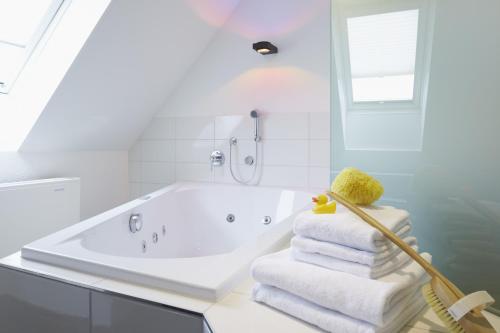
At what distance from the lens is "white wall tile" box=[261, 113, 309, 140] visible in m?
2.63

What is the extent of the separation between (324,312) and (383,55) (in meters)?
0.85

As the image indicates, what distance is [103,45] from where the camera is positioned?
2.21 meters

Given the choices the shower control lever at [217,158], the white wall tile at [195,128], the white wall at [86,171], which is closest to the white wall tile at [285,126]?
the shower control lever at [217,158]

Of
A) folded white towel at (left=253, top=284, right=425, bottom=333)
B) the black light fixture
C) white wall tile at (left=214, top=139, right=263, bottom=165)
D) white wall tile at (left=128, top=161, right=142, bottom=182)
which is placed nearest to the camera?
folded white towel at (left=253, top=284, right=425, bottom=333)

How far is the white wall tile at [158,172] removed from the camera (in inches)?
125

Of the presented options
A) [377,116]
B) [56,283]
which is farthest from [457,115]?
[56,283]

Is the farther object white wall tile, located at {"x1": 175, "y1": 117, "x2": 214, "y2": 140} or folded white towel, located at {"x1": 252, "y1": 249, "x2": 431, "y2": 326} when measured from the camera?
white wall tile, located at {"x1": 175, "y1": 117, "x2": 214, "y2": 140}

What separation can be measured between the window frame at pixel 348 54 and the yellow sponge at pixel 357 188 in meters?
0.30

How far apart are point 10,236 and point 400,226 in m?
2.12

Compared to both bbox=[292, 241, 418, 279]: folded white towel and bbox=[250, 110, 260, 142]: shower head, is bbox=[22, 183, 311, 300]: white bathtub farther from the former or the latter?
bbox=[250, 110, 260, 142]: shower head

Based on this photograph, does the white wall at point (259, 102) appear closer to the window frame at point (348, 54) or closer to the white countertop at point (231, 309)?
the window frame at point (348, 54)

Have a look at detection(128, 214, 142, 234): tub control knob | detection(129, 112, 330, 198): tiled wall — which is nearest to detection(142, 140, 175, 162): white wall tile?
detection(129, 112, 330, 198): tiled wall

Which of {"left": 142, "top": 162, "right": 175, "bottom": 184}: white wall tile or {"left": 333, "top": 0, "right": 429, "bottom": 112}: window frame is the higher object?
{"left": 333, "top": 0, "right": 429, "bottom": 112}: window frame

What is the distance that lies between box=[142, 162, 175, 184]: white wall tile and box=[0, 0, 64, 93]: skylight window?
4.23 feet
